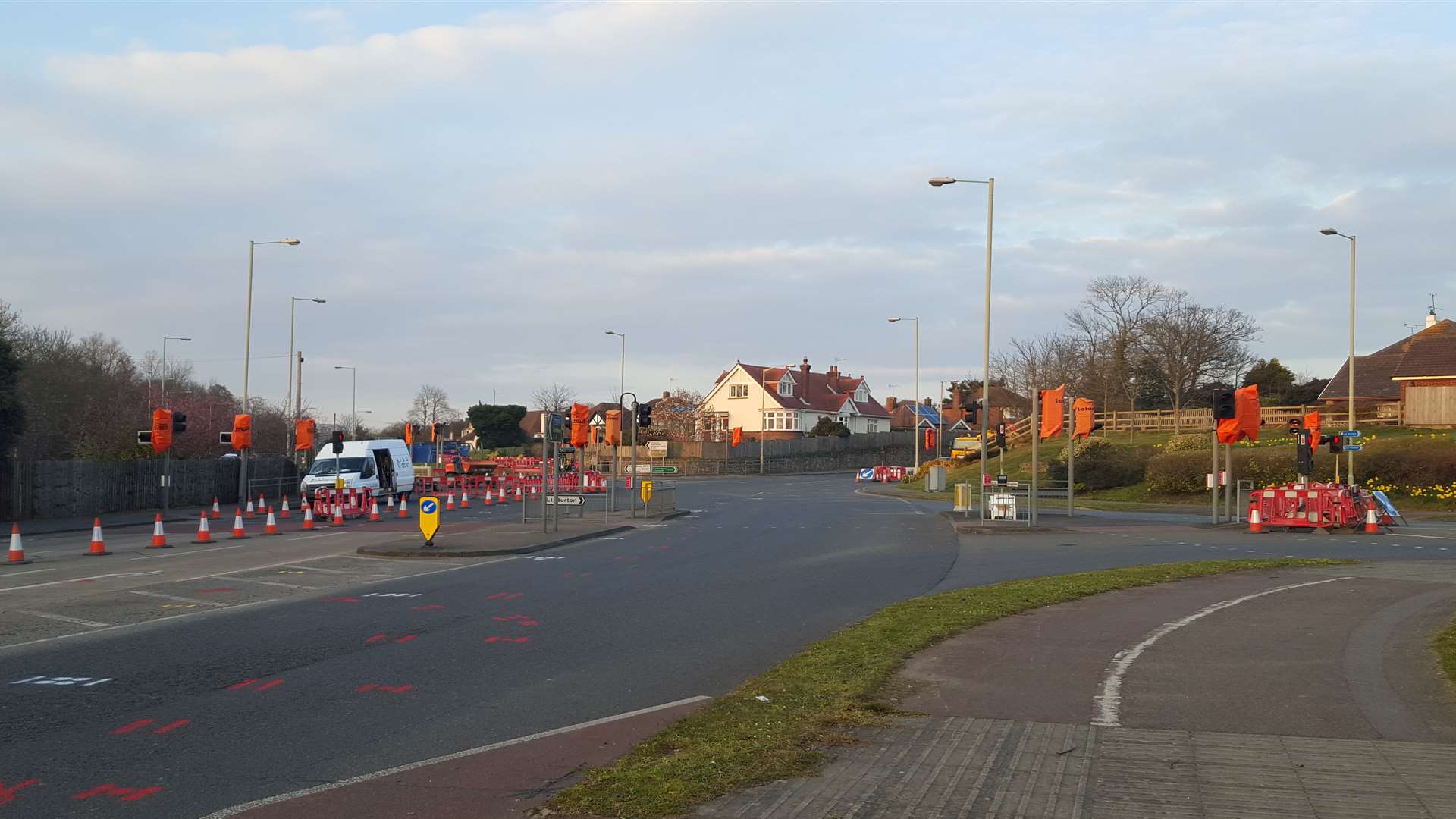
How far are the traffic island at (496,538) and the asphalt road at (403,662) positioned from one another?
1295 mm

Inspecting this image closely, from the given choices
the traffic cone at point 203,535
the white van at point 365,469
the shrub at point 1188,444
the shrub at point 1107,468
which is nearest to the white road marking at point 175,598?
the traffic cone at point 203,535

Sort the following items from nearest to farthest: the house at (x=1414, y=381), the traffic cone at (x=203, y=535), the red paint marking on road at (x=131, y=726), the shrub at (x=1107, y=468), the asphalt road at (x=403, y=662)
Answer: the asphalt road at (x=403, y=662) → the red paint marking on road at (x=131, y=726) → the traffic cone at (x=203, y=535) → the shrub at (x=1107, y=468) → the house at (x=1414, y=381)

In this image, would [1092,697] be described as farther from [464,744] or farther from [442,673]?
[442,673]

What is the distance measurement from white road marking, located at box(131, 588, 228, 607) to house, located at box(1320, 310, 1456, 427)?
56.6m

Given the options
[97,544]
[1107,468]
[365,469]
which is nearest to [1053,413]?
[1107,468]

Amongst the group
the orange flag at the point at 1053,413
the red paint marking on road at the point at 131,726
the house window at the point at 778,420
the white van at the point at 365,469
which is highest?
the house window at the point at 778,420

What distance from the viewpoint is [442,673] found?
9.43 m

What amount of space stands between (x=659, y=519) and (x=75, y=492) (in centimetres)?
1765

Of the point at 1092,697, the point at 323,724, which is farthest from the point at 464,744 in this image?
the point at 1092,697

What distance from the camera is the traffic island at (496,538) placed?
68.0 ft

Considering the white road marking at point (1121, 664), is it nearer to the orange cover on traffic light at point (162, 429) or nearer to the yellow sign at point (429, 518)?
the yellow sign at point (429, 518)

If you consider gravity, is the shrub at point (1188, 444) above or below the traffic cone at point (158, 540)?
above

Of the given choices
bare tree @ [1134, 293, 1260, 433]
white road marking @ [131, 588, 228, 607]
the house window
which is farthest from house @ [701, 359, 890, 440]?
white road marking @ [131, 588, 228, 607]

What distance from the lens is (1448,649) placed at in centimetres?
963
